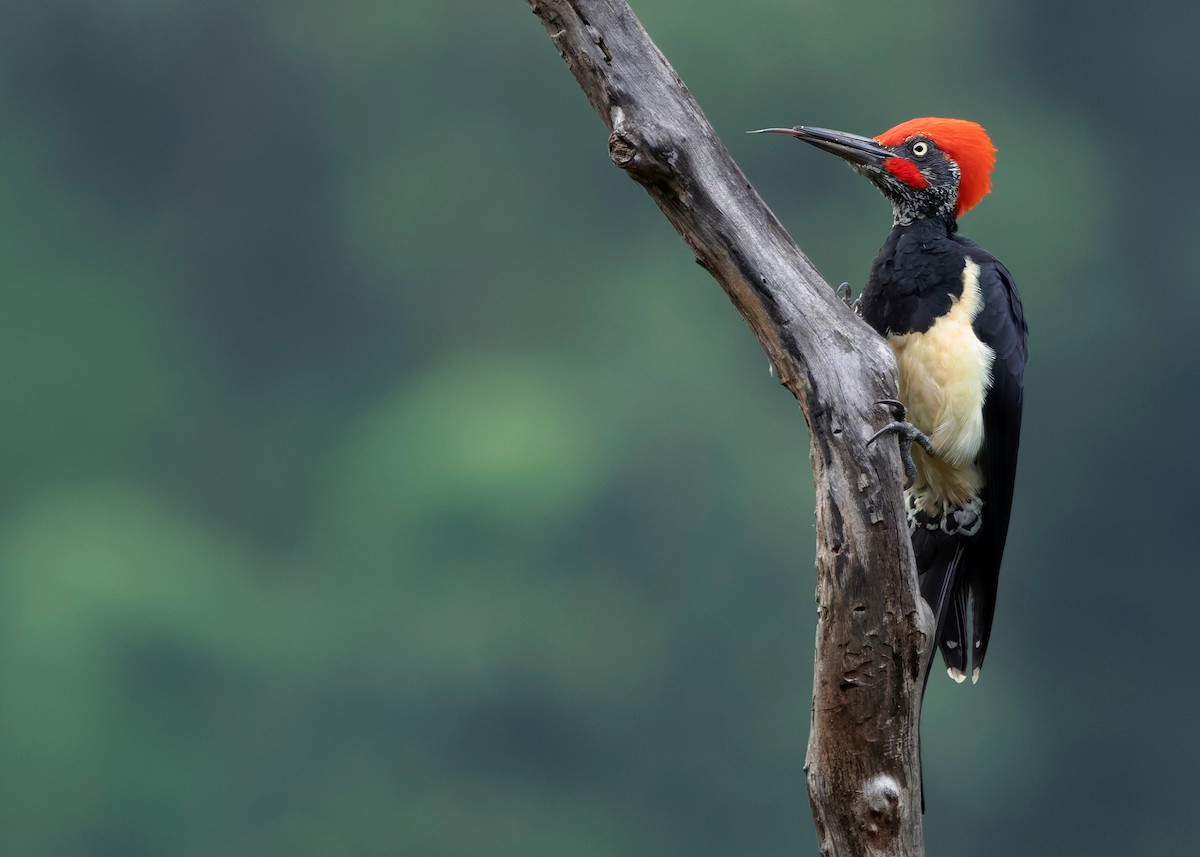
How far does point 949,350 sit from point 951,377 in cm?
5

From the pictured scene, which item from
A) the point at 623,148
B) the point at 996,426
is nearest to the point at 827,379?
the point at 623,148

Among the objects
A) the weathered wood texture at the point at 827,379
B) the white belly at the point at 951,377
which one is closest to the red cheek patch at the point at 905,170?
the white belly at the point at 951,377

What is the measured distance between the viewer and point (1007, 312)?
2.66 m

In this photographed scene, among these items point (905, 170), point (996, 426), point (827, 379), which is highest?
point (905, 170)

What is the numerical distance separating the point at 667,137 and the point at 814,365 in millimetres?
402

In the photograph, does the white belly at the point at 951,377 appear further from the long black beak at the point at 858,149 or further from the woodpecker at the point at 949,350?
the long black beak at the point at 858,149

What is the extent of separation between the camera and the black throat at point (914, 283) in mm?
2617

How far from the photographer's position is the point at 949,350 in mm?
2609

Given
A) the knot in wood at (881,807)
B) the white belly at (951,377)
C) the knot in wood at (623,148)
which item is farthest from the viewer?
the white belly at (951,377)

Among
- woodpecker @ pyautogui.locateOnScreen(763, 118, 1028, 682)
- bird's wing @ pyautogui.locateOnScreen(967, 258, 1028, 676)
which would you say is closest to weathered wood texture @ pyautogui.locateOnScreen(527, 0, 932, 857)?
woodpecker @ pyautogui.locateOnScreen(763, 118, 1028, 682)

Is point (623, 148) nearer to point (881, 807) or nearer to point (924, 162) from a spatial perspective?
point (924, 162)

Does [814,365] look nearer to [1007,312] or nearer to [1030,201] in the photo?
[1007,312]

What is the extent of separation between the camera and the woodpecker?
262 cm

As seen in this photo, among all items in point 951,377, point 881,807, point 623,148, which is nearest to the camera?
point 623,148
